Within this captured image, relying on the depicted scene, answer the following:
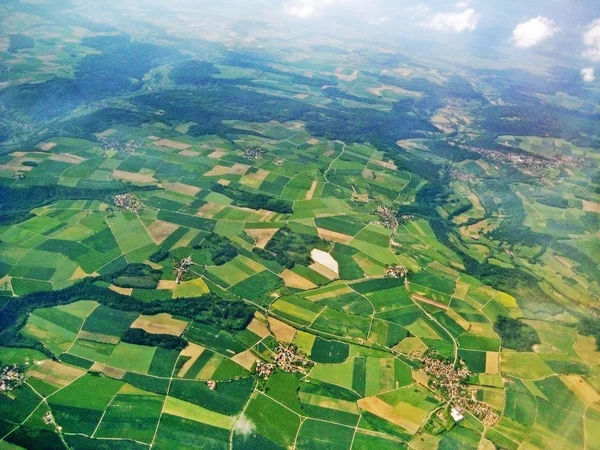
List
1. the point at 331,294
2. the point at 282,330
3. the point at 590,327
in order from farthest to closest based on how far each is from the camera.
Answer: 1. the point at 331,294
2. the point at 590,327
3. the point at 282,330

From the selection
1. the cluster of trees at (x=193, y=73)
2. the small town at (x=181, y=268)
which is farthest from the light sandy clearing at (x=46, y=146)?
the cluster of trees at (x=193, y=73)

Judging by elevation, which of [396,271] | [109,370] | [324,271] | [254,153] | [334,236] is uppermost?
[254,153]

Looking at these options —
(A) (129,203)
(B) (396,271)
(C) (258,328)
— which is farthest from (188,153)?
(C) (258,328)

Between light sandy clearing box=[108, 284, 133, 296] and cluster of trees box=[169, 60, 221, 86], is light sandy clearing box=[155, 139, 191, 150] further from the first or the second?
cluster of trees box=[169, 60, 221, 86]

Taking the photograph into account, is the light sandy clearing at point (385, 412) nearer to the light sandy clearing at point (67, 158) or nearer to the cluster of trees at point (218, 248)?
the cluster of trees at point (218, 248)

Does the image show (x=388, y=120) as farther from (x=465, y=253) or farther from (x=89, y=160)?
(x=89, y=160)

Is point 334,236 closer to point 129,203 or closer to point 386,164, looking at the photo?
point 129,203
